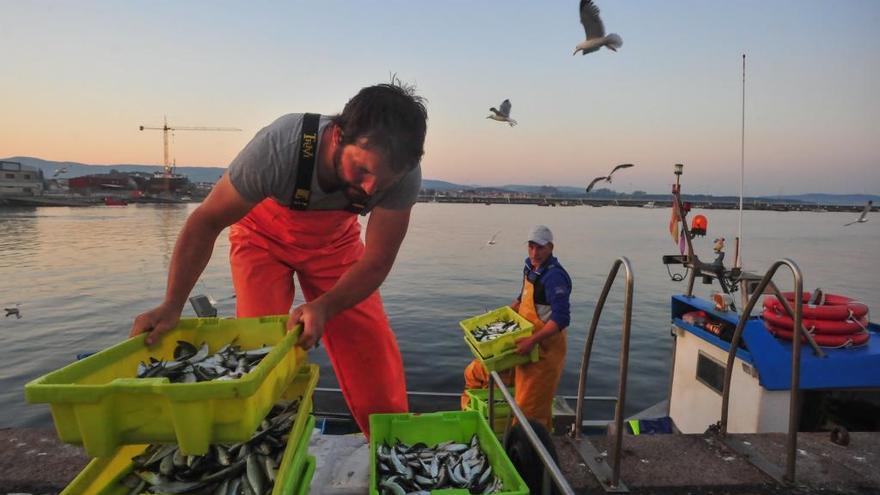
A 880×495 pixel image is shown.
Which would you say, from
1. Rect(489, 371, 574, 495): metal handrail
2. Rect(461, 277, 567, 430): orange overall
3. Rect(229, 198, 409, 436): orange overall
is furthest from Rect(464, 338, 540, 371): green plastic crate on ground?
Rect(489, 371, 574, 495): metal handrail

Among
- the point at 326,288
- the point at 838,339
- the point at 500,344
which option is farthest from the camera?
the point at 500,344

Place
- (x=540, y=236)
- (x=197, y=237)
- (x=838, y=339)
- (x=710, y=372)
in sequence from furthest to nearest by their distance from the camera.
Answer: (x=540, y=236) → (x=710, y=372) → (x=838, y=339) → (x=197, y=237)

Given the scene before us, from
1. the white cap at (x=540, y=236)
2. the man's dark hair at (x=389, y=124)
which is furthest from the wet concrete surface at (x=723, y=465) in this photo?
the white cap at (x=540, y=236)

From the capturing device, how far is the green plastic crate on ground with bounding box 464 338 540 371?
5.79m

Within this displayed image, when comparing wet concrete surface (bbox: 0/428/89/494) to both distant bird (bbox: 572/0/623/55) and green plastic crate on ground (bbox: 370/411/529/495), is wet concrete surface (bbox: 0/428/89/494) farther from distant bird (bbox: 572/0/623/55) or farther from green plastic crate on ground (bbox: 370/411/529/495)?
distant bird (bbox: 572/0/623/55)

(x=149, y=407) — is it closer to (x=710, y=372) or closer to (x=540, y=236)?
(x=540, y=236)

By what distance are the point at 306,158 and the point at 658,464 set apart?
3.33 m

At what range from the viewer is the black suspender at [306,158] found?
9.82 feet

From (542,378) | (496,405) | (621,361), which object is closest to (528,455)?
(621,361)

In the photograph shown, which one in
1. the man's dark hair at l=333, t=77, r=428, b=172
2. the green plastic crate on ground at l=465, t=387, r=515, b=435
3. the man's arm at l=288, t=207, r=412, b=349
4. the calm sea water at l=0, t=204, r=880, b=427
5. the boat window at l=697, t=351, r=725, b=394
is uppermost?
the man's dark hair at l=333, t=77, r=428, b=172

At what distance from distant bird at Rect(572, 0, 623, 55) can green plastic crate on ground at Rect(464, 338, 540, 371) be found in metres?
6.61

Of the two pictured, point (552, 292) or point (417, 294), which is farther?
point (417, 294)

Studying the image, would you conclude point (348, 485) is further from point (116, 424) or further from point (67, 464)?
point (67, 464)

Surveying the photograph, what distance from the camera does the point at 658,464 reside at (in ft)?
11.7
